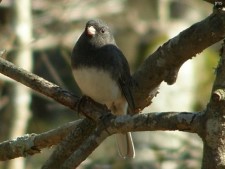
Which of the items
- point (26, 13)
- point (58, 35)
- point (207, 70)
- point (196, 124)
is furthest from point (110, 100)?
point (207, 70)

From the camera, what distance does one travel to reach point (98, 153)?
6.00 metres

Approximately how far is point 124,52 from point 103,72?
10.7 feet

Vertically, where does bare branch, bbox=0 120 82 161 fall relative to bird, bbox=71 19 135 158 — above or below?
below

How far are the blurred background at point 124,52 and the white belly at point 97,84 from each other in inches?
20.8

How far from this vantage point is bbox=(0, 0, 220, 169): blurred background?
13.7 feet

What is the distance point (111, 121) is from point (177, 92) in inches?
119

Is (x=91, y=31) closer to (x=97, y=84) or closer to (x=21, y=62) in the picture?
(x=97, y=84)

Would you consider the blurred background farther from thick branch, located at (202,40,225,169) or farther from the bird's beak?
thick branch, located at (202,40,225,169)

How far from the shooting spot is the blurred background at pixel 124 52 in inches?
165

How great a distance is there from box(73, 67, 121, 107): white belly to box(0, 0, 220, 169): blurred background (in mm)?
529

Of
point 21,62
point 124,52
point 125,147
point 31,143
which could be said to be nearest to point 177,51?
point 31,143

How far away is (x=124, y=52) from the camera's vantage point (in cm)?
614

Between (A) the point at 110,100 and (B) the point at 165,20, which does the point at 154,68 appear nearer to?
(A) the point at 110,100

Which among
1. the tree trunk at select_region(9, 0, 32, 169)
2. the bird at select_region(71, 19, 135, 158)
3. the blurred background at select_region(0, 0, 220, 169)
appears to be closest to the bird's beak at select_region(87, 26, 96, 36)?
the bird at select_region(71, 19, 135, 158)
